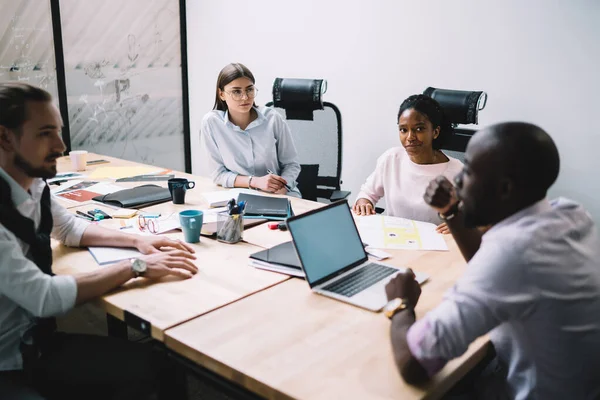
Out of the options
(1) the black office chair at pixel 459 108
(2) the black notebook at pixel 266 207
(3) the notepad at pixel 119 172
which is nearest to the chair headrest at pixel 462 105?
(1) the black office chair at pixel 459 108

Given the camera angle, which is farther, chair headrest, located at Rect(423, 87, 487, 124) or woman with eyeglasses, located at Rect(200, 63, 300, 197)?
woman with eyeglasses, located at Rect(200, 63, 300, 197)

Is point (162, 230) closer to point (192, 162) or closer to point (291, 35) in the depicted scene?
point (291, 35)

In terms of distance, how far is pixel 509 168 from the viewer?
103 centimetres

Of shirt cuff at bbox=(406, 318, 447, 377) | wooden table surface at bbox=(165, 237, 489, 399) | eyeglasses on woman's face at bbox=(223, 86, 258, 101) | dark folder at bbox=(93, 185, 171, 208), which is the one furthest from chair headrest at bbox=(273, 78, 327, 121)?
shirt cuff at bbox=(406, 318, 447, 377)

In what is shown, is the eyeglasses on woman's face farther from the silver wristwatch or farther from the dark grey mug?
the silver wristwatch

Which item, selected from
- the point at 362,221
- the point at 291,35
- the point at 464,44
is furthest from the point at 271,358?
the point at 291,35

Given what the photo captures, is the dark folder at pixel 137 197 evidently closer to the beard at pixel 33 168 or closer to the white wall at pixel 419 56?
the beard at pixel 33 168

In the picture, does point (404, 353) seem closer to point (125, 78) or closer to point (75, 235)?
point (75, 235)

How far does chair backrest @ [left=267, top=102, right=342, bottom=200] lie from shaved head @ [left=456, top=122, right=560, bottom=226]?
6.36ft

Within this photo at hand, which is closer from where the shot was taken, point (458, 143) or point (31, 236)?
point (31, 236)

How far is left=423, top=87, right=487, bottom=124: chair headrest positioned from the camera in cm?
240

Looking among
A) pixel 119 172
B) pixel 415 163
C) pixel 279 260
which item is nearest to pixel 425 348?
pixel 279 260

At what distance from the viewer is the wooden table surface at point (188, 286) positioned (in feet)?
4.45

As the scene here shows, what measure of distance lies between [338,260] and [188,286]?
0.43 m
